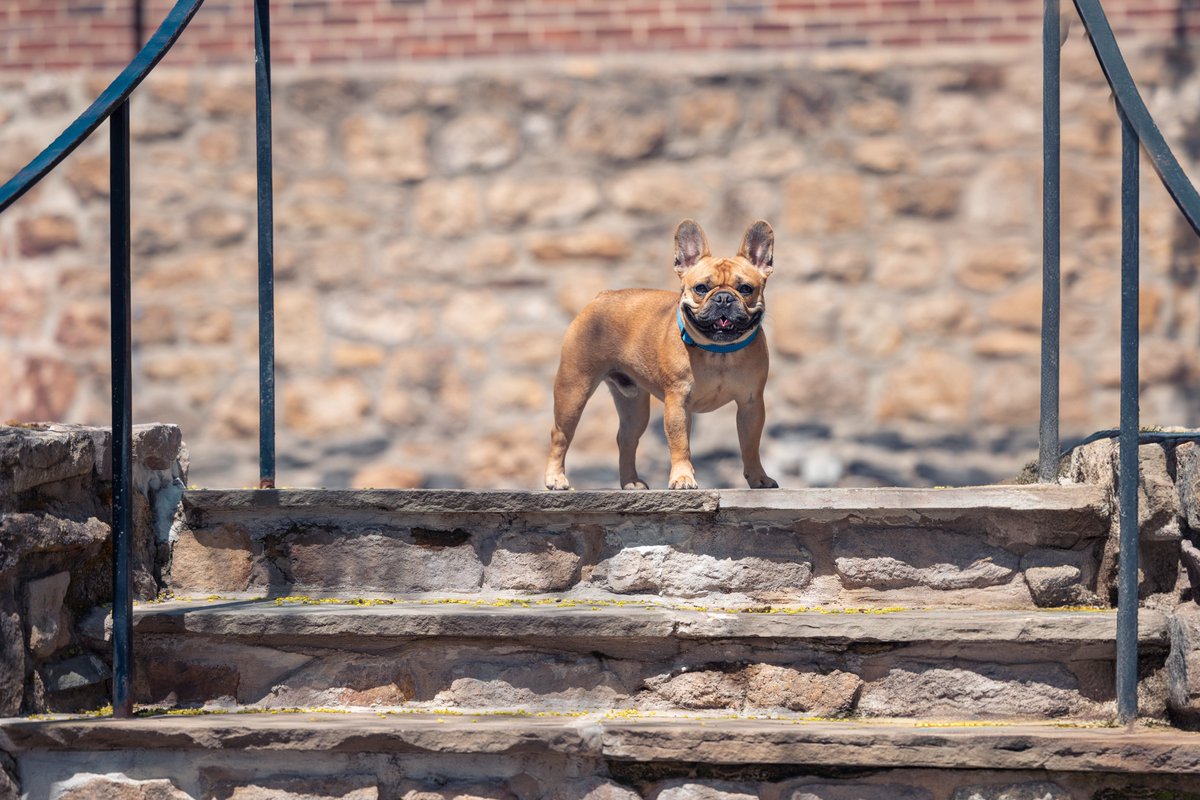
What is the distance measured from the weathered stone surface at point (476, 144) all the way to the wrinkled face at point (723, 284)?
212 cm

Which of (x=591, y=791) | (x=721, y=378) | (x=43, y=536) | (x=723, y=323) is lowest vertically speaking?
(x=591, y=791)

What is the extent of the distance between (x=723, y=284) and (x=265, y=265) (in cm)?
106

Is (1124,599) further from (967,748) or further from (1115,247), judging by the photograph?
(1115,247)

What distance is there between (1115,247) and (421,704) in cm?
338

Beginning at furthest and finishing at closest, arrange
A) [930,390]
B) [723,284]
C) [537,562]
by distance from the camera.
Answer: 1. [930,390]
2. [723,284]
3. [537,562]

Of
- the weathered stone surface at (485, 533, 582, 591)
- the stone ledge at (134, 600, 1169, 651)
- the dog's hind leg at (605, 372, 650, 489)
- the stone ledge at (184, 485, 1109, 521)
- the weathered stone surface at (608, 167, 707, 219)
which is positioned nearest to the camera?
the stone ledge at (134, 600, 1169, 651)

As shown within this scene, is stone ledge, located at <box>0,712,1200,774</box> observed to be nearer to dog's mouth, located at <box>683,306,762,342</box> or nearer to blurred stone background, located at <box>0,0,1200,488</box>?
dog's mouth, located at <box>683,306,762,342</box>

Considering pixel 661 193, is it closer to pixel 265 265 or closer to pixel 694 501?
pixel 265 265

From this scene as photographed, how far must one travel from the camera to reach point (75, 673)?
2.79 m

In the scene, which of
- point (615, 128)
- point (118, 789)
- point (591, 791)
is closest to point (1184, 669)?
point (591, 791)

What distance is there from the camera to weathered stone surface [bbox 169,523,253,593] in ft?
10.1

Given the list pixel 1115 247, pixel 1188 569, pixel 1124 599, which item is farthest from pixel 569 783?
pixel 1115 247

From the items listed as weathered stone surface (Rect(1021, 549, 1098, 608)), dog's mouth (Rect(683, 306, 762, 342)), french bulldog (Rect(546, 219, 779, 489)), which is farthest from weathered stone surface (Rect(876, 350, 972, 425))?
weathered stone surface (Rect(1021, 549, 1098, 608))

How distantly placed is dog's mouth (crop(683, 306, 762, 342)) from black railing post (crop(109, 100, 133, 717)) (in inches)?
47.6
